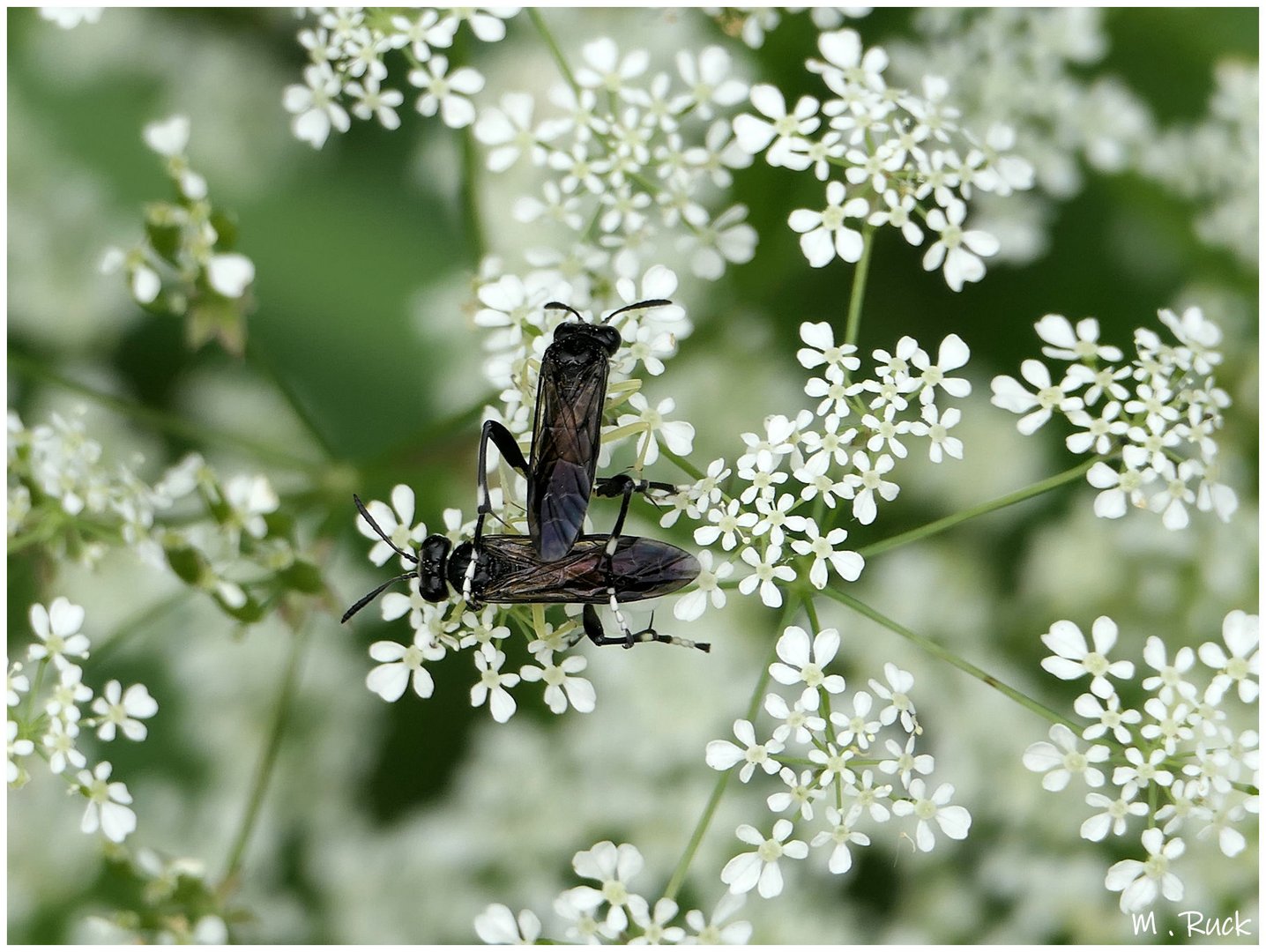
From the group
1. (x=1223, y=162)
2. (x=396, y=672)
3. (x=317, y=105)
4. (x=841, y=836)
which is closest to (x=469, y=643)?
(x=396, y=672)

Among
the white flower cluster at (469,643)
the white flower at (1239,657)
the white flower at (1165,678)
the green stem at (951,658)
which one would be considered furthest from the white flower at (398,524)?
the white flower at (1239,657)

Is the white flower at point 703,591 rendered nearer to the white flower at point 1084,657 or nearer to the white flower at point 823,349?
the white flower at point 823,349

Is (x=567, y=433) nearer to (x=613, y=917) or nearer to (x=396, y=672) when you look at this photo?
(x=396, y=672)

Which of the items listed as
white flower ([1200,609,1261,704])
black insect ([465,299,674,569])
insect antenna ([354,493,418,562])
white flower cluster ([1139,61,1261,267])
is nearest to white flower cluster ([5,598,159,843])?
insect antenna ([354,493,418,562])

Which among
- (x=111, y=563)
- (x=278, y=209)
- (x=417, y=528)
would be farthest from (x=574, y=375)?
(x=111, y=563)

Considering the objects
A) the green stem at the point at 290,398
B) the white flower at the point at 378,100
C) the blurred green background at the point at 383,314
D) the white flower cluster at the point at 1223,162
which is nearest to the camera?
the white flower at the point at 378,100
